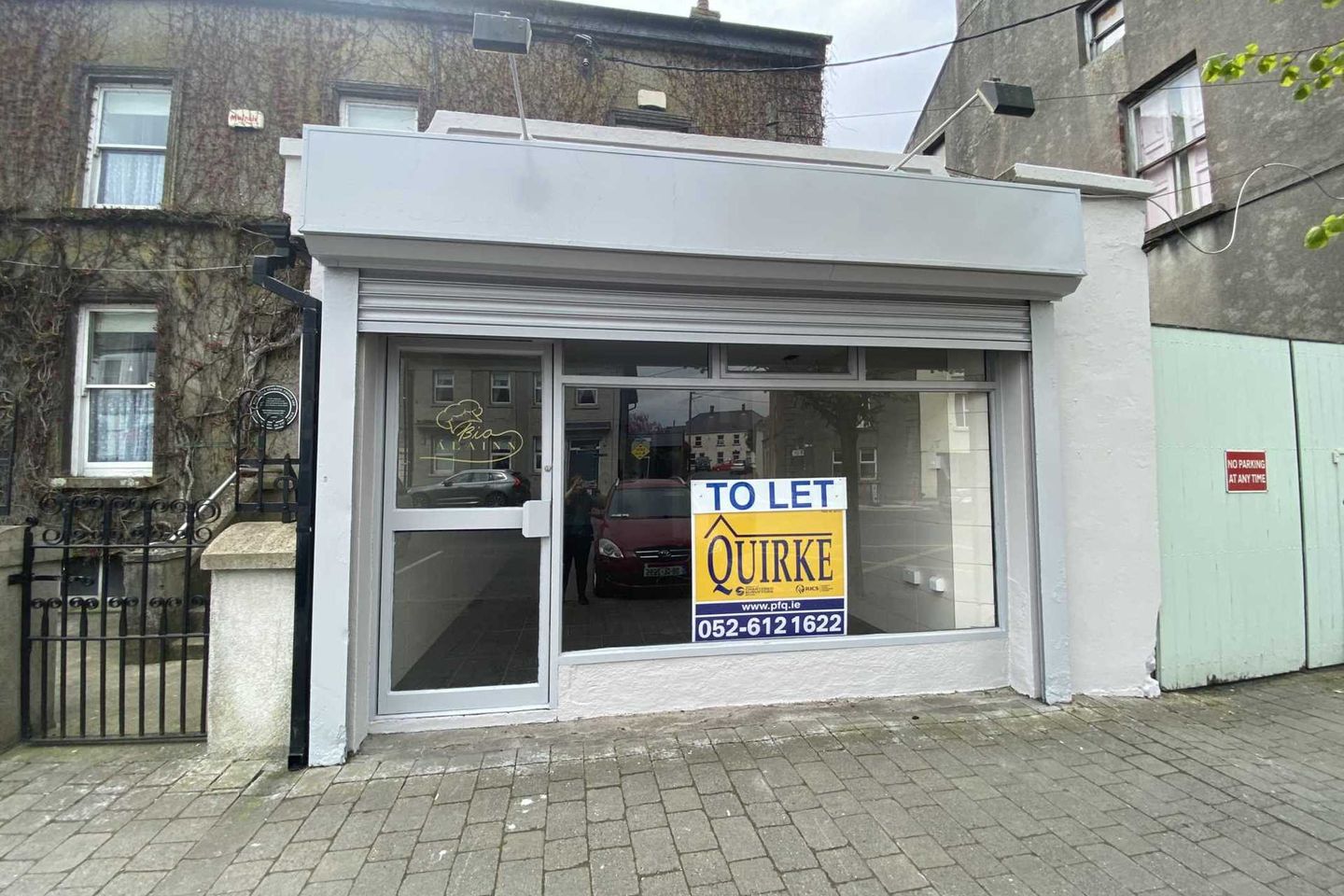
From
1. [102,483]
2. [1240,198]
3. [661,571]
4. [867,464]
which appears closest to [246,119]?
[102,483]

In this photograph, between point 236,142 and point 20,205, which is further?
point 236,142

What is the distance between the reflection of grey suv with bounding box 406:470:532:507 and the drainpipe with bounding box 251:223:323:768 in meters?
0.61

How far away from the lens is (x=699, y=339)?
3684 mm

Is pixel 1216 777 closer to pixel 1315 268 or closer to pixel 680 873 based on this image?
pixel 680 873

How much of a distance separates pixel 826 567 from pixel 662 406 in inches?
65.2

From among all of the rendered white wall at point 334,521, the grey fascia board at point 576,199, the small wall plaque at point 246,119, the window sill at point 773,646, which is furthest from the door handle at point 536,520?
the small wall plaque at point 246,119

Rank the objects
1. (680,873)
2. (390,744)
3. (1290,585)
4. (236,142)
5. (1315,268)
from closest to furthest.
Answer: (680,873)
(390,744)
(1290,585)
(1315,268)
(236,142)

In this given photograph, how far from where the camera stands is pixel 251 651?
328 centimetres

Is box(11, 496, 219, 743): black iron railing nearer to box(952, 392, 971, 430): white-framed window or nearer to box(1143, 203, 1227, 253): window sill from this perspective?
box(952, 392, 971, 430): white-framed window

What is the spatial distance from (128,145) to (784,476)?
9.13m

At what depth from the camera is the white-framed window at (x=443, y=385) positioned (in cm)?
384

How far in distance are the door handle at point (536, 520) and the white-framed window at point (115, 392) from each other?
239 inches

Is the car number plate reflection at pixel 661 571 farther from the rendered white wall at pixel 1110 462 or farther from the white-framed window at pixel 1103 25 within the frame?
the white-framed window at pixel 1103 25

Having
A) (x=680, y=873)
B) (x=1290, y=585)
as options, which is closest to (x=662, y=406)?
(x=680, y=873)
